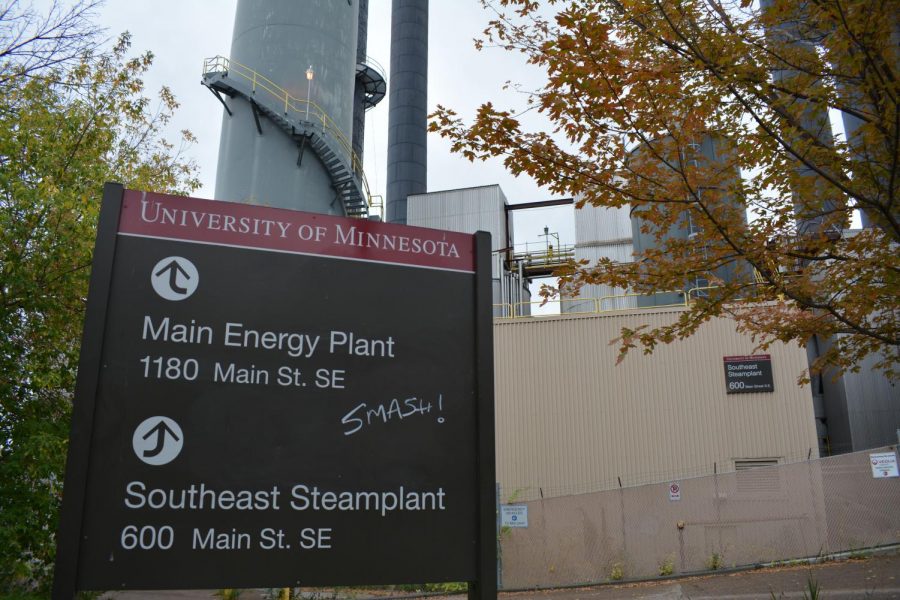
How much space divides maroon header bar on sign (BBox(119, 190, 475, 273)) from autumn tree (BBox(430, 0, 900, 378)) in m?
4.55

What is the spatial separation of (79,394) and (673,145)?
6.96m

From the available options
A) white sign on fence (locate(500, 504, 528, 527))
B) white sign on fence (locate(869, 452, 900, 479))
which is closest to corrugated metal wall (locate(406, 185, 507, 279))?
white sign on fence (locate(500, 504, 528, 527))

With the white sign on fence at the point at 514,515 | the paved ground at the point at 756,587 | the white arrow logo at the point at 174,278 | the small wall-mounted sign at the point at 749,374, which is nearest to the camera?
the white arrow logo at the point at 174,278

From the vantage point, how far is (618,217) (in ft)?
114

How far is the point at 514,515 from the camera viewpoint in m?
15.3

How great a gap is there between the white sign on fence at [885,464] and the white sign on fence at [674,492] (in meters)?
3.95

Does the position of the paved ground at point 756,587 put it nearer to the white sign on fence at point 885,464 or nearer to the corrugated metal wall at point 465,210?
the white sign on fence at point 885,464

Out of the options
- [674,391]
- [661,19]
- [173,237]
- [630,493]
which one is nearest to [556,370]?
[674,391]

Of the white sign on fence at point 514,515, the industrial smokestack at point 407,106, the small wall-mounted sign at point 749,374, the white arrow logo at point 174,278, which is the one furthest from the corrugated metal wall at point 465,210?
the white arrow logo at point 174,278

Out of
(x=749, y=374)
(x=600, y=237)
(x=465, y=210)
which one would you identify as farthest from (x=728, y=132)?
(x=465, y=210)

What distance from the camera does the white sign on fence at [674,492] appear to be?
1556 centimetres

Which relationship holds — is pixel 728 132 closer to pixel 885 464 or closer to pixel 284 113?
pixel 885 464

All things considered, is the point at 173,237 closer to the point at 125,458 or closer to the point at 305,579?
the point at 125,458

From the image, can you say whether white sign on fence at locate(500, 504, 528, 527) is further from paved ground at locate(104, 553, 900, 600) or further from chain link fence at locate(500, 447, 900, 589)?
paved ground at locate(104, 553, 900, 600)
